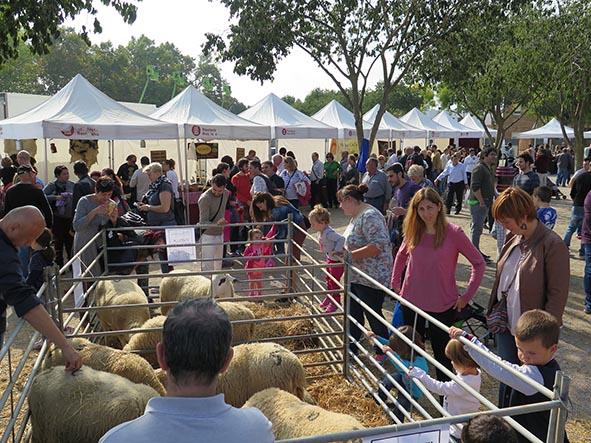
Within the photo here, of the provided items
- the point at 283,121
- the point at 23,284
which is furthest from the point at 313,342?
the point at 283,121

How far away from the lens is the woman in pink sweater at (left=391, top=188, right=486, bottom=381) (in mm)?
4129

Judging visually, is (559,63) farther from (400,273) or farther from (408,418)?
(408,418)

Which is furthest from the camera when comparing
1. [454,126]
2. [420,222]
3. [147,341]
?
[454,126]

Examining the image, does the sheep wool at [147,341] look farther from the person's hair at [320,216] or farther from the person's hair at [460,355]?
the person's hair at [460,355]

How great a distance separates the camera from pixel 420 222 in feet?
13.9

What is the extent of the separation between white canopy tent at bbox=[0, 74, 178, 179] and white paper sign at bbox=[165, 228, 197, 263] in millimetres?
5716

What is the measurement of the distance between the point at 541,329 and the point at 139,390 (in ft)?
7.53

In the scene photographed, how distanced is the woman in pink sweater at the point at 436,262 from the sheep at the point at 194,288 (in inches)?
78.3

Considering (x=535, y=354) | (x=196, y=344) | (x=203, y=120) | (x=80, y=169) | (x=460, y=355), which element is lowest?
(x=460, y=355)

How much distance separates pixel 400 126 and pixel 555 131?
20.5 meters

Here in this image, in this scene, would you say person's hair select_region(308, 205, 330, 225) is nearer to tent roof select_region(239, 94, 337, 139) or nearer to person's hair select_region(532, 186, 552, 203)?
person's hair select_region(532, 186, 552, 203)

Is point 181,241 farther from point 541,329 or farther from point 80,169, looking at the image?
point 541,329

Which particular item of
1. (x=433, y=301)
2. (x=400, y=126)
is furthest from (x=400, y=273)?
(x=400, y=126)

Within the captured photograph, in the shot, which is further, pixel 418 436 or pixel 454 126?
pixel 454 126
